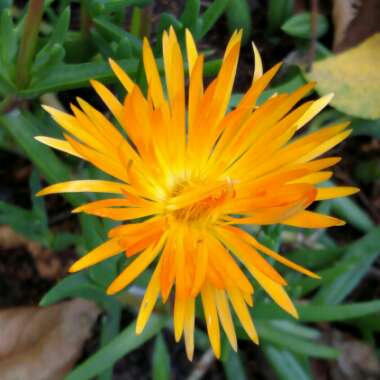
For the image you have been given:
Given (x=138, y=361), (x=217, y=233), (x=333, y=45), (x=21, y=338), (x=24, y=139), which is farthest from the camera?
(x=333, y=45)

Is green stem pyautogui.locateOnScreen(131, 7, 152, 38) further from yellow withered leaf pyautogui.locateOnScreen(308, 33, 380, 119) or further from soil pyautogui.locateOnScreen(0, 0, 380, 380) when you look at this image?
yellow withered leaf pyautogui.locateOnScreen(308, 33, 380, 119)

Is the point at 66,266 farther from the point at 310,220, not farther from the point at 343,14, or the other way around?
the point at 343,14

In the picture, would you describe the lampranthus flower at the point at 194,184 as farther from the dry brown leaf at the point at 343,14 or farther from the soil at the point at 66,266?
the dry brown leaf at the point at 343,14

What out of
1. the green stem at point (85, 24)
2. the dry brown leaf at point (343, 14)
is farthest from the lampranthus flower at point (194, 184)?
Answer: the dry brown leaf at point (343, 14)

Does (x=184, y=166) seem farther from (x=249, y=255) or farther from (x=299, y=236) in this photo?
(x=299, y=236)

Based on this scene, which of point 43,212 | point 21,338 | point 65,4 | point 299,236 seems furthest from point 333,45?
point 21,338

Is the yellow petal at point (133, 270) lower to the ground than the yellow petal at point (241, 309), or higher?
higher
